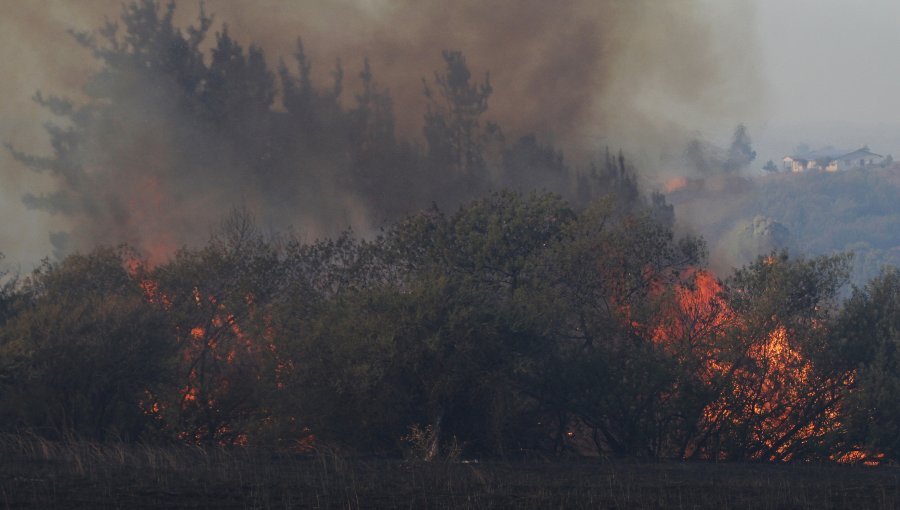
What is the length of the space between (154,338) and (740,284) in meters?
18.8

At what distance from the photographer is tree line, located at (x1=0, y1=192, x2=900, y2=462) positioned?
3192 cm

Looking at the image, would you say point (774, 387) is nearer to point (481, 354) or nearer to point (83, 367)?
point (481, 354)

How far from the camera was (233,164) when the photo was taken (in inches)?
3007

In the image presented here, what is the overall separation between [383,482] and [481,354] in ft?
27.5

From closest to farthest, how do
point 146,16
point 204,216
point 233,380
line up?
1. point 233,380
2. point 204,216
3. point 146,16

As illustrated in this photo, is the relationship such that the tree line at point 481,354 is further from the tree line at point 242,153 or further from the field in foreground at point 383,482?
the tree line at point 242,153

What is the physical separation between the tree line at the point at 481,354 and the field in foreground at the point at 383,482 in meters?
2.42

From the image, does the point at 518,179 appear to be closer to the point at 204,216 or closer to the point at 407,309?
the point at 204,216

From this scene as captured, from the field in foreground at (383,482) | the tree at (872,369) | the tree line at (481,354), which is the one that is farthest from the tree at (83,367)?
the tree at (872,369)


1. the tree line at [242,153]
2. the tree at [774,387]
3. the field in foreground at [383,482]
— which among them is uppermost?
the tree line at [242,153]

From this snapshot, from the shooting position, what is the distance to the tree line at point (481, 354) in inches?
1257

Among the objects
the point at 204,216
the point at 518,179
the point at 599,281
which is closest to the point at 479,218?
the point at 599,281

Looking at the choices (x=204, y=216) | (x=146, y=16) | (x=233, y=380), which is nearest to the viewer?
(x=233, y=380)

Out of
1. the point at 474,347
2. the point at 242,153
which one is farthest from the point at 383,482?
the point at 242,153
